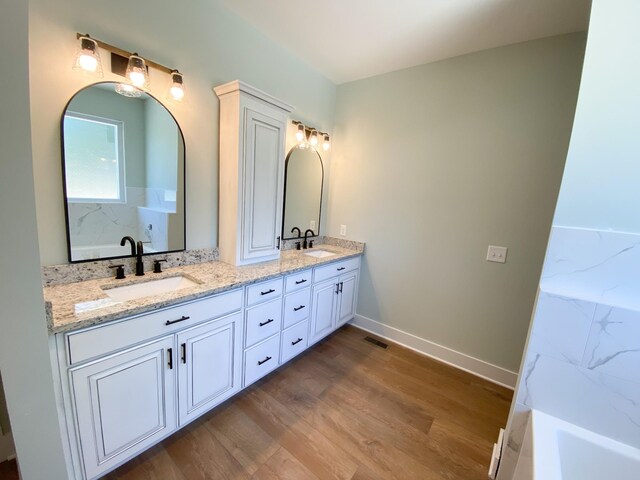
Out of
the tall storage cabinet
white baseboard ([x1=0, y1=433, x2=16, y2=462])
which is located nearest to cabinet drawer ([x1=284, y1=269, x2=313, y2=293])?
the tall storage cabinet

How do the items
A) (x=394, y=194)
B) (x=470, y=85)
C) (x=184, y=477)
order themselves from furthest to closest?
(x=394, y=194), (x=470, y=85), (x=184, y=477)

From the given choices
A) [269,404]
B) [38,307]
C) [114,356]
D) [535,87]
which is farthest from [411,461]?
[535,87]

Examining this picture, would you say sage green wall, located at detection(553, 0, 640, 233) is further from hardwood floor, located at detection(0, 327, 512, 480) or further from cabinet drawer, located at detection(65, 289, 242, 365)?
cabinet drawer, located at detection(65, 289, 242, 365)

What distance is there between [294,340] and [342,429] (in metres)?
0.71

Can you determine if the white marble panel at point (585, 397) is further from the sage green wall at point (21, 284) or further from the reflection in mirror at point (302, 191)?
the reflection in mirror at point (302, 191)

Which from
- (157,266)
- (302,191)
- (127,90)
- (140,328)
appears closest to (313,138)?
(302,191)

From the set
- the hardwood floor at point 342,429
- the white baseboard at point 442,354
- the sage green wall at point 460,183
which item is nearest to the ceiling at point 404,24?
the sage green wall at point 460,183

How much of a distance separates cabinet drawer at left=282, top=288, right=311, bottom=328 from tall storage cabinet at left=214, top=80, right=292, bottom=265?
1.35ft

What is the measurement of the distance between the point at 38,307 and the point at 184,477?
1147 mm

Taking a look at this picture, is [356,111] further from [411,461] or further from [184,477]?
[184,477]

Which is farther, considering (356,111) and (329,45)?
(356,111)

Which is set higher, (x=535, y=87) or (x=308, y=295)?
(x=535, y=87)

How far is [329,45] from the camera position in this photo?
216cm

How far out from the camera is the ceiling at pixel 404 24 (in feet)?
5.32
